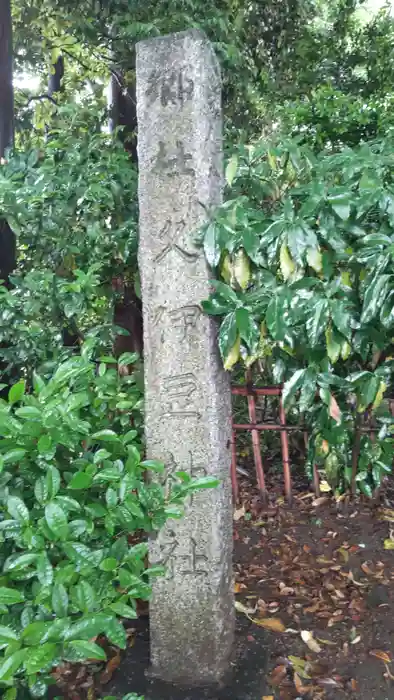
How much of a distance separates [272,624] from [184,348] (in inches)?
45.1

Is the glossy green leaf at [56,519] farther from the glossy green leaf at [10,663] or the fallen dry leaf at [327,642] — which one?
the fallen dry leaf at [327,642]

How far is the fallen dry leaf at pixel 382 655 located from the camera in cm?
196

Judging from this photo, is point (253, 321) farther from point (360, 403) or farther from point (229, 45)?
point (229, 45)

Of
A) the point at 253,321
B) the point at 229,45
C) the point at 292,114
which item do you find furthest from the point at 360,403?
the point at 292,114

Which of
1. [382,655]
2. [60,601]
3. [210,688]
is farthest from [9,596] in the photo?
[382,655]

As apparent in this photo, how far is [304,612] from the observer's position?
2.24m

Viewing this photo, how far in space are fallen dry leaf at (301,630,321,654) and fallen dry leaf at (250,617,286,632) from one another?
8 cm

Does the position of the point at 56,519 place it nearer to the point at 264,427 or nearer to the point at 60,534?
the point at 60,534

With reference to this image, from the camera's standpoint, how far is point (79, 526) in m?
1.31

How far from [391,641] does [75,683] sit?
110cm

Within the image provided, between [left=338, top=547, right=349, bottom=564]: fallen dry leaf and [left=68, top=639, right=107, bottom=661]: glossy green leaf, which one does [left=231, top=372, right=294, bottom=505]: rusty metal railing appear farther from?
[left=68, top=639, right=107, bottom=661]: glossy green leaf

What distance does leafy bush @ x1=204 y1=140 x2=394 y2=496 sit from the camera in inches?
61.7

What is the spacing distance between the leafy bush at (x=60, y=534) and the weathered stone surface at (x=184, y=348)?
248 mm

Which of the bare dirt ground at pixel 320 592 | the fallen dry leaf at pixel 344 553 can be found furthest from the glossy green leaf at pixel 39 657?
the fallen dry leaf at pixel 344 553
